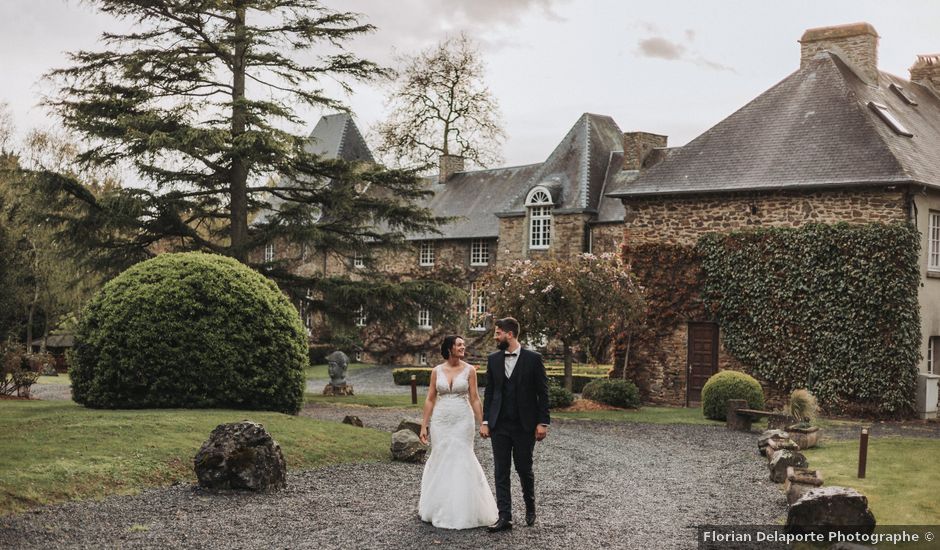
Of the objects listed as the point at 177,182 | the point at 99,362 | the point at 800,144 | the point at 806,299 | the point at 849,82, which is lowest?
the point at 99,362

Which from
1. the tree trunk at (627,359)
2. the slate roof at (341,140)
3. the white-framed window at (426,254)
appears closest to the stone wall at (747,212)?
the tree trunk at (627,359)

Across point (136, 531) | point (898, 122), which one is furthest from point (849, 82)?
point (136, 531)

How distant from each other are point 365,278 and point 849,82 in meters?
13.1

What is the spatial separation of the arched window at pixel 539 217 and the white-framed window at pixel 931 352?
1569 cm

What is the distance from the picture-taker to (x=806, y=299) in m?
24.4

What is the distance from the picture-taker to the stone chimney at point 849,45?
28312 mm

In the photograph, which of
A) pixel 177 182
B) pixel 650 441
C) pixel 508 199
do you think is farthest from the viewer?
pixel 508 199

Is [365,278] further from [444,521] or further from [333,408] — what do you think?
[444,521]

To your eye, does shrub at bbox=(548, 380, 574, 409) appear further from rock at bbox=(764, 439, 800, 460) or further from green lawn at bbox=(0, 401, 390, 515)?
rock at bbox=(764, 439, 800, 460)

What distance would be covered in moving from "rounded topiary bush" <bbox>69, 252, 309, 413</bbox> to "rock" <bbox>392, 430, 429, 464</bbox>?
362 centimetres

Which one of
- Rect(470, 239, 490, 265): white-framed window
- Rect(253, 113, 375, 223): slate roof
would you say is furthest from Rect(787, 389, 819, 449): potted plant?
Rect(253, 113, 375, 223): slate roof

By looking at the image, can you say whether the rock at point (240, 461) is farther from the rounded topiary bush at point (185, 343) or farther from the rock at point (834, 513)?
the rock at point (834, 513)

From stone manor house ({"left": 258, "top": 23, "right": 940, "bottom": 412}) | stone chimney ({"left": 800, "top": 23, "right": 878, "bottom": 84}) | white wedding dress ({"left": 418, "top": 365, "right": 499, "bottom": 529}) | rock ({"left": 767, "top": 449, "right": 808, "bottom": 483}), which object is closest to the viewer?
white wedding dress ({"left": 418, "top": 365, "right": 499, "bottom": 529})

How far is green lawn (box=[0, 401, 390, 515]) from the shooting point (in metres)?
10.6
